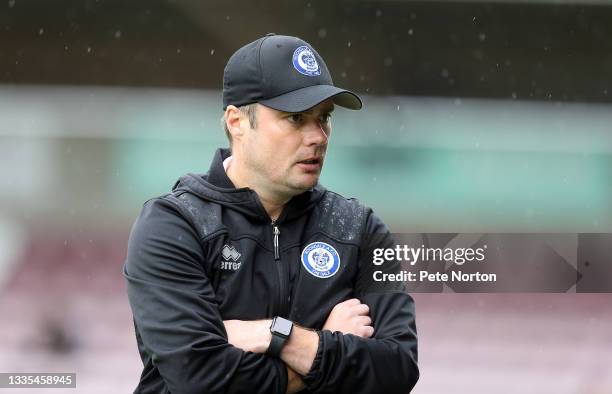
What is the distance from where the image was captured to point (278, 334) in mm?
1638

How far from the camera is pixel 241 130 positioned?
1783 millimetres

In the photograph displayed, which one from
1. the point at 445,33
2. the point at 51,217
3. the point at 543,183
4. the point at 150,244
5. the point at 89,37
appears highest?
the point at 445,33

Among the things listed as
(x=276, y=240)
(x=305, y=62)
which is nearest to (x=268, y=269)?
(x=276, y=240)

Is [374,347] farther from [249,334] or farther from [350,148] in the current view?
[350,148]

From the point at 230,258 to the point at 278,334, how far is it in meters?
0.18

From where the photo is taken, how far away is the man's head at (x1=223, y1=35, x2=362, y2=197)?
1712 mm

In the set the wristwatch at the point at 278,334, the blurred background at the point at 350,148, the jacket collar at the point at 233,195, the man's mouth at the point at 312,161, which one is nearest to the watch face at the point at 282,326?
the wristwatch at the point at 278,334

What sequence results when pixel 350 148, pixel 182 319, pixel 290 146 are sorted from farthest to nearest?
pixel 350 148
pixel 290 146
pixel 182 319

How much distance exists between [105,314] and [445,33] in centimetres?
190

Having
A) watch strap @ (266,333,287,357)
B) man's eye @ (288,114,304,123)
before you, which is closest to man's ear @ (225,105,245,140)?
man's eye @ (288,114,304,123)

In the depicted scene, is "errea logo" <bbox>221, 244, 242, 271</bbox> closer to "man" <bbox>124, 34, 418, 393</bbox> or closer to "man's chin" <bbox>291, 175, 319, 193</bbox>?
"man" <bbox>124, 34, 418, 393</bbox>

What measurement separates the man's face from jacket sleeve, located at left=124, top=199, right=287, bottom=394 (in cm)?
21

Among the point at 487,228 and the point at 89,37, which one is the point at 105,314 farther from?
the point at 487,228

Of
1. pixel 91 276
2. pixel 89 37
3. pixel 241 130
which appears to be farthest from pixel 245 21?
pixel 241 130
